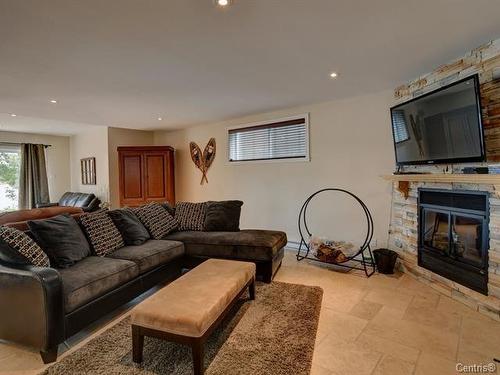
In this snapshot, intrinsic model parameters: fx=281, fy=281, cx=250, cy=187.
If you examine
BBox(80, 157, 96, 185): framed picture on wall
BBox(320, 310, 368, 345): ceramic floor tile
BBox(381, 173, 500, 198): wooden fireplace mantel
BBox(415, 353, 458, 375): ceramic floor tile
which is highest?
BBox(80, 157, 96, 185): framed picture on wall

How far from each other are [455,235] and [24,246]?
386 cm

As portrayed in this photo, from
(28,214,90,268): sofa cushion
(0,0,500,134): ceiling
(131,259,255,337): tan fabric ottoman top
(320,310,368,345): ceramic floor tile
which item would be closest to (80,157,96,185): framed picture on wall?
(0,0,500,134): ceiling

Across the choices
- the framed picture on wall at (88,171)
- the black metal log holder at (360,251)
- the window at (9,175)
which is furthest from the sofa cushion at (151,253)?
the window at (9,175)

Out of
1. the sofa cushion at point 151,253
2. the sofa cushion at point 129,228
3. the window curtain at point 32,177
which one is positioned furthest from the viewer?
the window curtain at point 32,177

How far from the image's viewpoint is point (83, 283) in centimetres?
209

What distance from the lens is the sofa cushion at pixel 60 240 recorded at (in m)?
2.36

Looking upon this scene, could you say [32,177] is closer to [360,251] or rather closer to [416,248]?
[360,251]

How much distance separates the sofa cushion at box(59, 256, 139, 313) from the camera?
2006mm

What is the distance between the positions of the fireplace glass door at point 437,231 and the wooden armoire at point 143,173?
4712mm

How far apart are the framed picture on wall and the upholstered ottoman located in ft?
18.3

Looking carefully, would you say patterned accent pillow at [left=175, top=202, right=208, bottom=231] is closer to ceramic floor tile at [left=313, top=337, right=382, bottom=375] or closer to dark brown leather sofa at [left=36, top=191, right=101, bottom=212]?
ceramic floor tile at [left=313, top=337, right=382, bottom=375]

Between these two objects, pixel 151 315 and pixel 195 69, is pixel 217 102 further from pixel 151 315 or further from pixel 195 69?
pixel 151 315

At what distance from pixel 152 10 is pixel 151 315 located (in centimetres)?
199

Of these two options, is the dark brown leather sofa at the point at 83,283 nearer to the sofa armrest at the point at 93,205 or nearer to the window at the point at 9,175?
the sofa armrest at the point at 93,205
